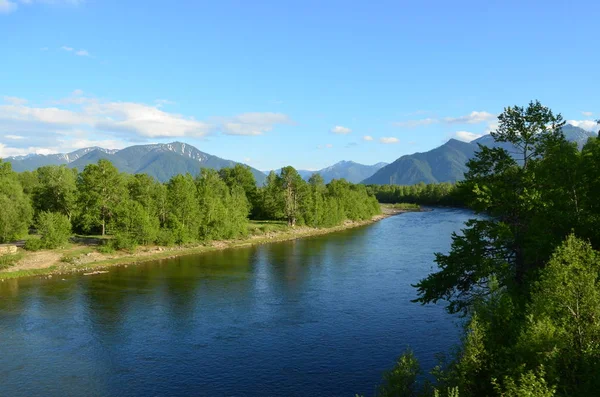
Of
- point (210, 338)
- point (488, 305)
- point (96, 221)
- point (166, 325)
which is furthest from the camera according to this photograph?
point (96, 221)

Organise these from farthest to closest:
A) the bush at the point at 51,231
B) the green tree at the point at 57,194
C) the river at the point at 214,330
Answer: the green tree at the point at 57,194
the bush at the point at 51,231
the river at the point at 214,330

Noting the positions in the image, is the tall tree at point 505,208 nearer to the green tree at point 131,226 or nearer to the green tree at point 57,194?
the green tree at point 131,226

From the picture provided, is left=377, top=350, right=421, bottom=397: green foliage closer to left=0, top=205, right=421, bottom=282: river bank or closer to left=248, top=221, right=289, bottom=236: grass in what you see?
left=0, top=205, right=421, bottom=282: river bank

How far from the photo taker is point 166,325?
44.3 m

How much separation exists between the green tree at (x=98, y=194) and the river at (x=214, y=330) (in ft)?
77.4

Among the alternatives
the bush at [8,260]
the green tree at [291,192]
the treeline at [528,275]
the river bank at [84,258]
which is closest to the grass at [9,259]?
the bush at [8,260]

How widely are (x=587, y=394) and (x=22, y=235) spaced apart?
299ft

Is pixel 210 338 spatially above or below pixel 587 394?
below

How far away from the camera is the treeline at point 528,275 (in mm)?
18125

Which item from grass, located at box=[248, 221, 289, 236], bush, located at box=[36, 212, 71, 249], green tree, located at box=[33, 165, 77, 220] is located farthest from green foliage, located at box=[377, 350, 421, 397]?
green tree, located at box=[33, 165, 77, 220]

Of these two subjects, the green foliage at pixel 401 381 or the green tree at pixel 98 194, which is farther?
the green tree at pixel 98 194

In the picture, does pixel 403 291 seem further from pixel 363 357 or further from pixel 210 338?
pixel 210 338

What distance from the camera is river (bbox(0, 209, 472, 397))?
32250mm

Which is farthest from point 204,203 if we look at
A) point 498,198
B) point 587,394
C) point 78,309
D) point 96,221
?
point 587,394
